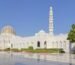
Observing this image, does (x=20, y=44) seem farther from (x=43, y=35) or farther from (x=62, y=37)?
(x=62, y=37)

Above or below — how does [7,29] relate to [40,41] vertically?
above

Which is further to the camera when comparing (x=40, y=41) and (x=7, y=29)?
(x=7, y=29)

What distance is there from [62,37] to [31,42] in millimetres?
12382

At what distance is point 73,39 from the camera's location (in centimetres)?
3894

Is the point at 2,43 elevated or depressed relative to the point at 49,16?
depressed

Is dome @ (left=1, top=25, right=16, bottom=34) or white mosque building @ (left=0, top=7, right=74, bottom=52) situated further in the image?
dome @ (left=1, top=25, right=16, bottom=34)

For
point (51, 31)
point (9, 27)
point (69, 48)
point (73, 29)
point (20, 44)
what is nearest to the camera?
point (73, 29)

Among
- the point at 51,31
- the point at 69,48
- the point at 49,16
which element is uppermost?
the point at 49,16

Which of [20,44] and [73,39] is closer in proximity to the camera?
[73,39]

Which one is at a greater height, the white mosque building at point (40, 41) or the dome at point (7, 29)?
the dome at point (7, 29)

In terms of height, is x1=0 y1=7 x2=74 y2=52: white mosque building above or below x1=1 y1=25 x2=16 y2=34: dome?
below

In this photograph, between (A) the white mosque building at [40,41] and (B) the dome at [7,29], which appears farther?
(B) the dome at [7,29]

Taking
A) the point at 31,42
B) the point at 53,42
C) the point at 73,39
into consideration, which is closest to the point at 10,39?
the point at 31,42

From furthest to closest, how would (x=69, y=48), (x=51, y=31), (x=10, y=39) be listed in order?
(x=10, y=39), (x=51, y=31), (x=69, y=48)
